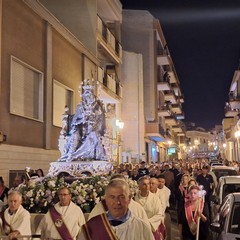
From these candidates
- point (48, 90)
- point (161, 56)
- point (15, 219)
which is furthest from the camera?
point (161, 56)

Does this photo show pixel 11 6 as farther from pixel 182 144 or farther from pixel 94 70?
pixel 182 144

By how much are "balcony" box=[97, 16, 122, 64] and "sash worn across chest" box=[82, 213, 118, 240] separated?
78.0 feet

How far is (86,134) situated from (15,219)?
6468 mm

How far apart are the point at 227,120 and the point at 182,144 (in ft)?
61.8

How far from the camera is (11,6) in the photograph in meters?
16.7

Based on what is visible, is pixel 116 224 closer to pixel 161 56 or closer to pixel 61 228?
pixel 61 228

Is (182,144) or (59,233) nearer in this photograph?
(59,233)

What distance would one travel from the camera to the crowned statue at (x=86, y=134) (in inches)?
538

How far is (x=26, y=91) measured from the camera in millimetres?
18016

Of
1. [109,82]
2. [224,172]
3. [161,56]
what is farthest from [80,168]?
[161,56]

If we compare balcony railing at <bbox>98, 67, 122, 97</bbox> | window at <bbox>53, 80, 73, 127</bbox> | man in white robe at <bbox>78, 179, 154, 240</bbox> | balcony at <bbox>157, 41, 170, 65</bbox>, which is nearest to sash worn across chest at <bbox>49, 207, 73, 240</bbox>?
man in white robe at <bbox>78, 179, 154, 240</bbox>

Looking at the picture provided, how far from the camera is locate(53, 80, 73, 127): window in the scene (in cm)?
2130

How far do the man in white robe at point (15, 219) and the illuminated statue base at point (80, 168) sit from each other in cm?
550

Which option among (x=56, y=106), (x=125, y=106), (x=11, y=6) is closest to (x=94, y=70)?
(x=56, y=106)
